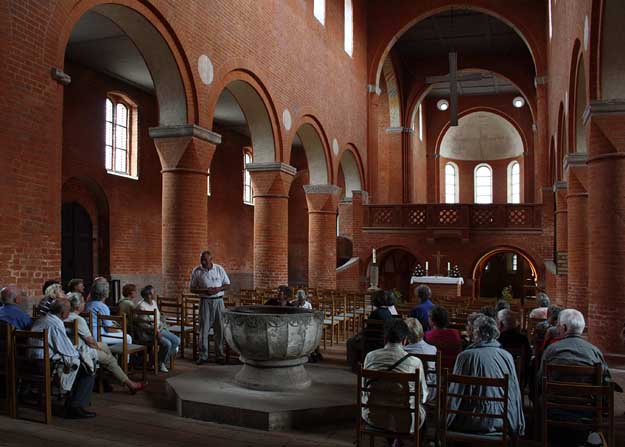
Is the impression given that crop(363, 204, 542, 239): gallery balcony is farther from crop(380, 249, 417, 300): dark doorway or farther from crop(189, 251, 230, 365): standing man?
crop(189, 251, 230, 365): standing man

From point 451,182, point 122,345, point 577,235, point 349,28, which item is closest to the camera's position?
point 122,345

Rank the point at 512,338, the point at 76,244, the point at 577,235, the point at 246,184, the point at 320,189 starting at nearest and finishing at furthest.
→ the point at 512,338
the point at 577,235
the point at 76,244
the point at 320,189
the point at 246,184

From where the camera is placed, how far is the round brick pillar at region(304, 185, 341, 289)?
20094 millimetres

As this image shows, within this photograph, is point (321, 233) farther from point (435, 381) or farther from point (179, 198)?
point (435, 381)

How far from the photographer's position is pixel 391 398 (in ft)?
14.5

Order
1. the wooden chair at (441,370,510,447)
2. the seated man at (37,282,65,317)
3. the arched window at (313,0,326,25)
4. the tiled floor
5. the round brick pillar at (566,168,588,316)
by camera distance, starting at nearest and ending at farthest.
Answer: the wooden chair at (441,370,510,447)
the tiled floor
the seated man at (37,282,65,317)
the round brick pillar at (566,168,588,316)
the arched window at (313,0,326,25)

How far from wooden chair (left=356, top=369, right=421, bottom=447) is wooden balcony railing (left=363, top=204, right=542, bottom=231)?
17.9 m

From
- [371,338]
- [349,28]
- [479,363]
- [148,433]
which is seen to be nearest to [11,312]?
[148,433]

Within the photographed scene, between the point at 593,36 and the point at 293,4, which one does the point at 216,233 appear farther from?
the point at 593,36

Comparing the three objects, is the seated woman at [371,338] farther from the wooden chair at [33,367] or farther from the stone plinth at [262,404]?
the wooden chair at [33,367]

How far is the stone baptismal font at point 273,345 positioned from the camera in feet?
20.7

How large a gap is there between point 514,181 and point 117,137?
25.3 metres

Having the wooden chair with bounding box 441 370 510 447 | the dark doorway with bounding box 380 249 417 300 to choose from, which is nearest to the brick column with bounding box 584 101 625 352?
the wooden chair with bounding box 441 370 510 447

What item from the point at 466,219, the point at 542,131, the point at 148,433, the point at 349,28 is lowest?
the point at 148,433
